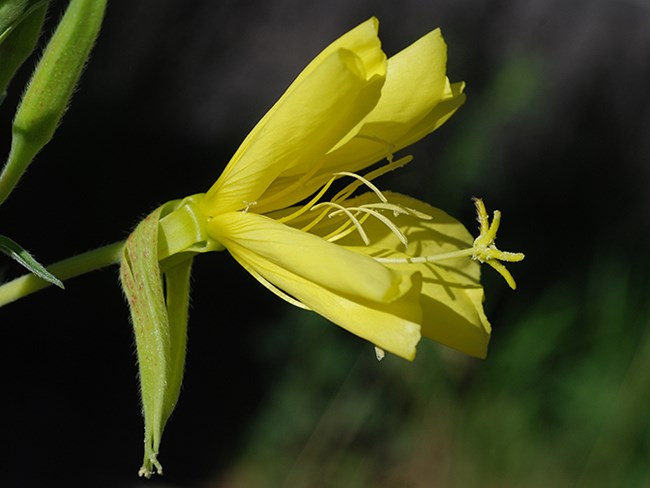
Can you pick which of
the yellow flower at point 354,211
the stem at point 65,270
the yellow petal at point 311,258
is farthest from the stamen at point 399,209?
the stem at point 65,270

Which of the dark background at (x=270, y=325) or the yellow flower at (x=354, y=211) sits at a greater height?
the yellow flower at (x=354, y=211)

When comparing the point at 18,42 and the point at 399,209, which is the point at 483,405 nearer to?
the point at 399,209

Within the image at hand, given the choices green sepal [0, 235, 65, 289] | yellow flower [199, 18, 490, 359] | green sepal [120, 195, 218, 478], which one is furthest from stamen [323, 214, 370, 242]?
green sepal [0, 235, 65, 289]

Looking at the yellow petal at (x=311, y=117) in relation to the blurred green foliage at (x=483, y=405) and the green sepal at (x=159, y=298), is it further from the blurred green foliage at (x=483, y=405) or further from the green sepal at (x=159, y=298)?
the blurred green foliage at (x=483, y=405)

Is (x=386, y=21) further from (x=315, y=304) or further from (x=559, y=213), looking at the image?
(x=315, y=304)

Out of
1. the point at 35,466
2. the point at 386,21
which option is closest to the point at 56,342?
the point at 35,466
